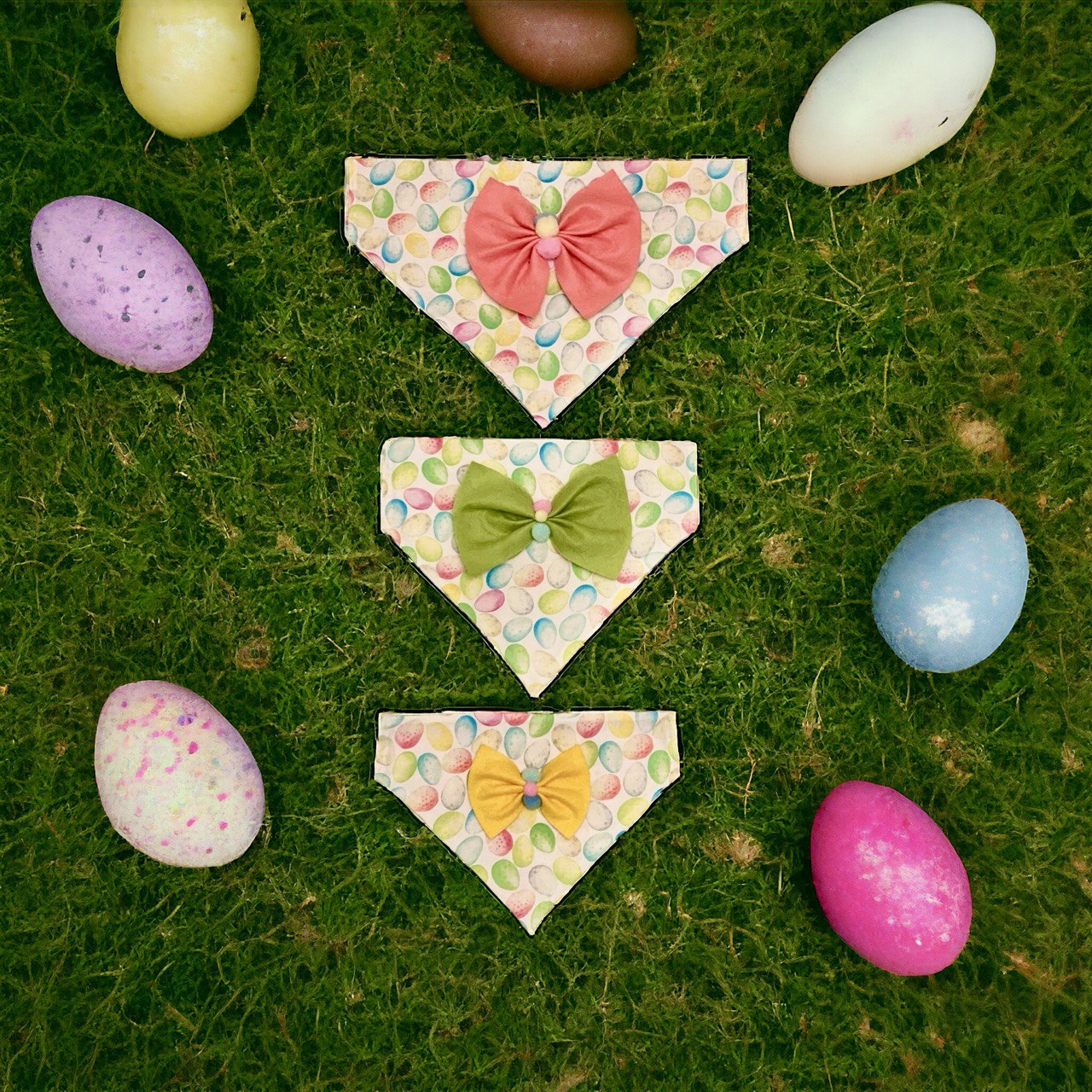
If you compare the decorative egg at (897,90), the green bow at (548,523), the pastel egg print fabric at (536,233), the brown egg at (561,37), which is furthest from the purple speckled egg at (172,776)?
the decorative egg at (897,90)

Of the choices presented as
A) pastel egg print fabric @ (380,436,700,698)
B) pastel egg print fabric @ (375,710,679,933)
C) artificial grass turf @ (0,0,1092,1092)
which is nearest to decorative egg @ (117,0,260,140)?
artificial grass turf @ (0,0,1092,1092)

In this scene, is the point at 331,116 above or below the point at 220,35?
below

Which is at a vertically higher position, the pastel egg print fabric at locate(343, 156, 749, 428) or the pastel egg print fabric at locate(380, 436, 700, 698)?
the pastel egg print fabric at locate(343, 156, 749, 428)

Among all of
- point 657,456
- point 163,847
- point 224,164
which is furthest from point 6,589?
point 657,456

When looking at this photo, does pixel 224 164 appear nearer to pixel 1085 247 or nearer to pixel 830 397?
pixel 830 397

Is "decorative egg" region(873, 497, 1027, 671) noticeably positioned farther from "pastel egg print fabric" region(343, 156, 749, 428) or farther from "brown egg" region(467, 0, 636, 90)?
"brown egg" region(467, 0, 636, 90)

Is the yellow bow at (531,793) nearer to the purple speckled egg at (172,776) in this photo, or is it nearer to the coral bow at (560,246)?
the purple speckled egg at (172,776)

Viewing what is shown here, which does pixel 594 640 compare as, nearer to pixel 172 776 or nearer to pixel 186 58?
pixel 172 776
